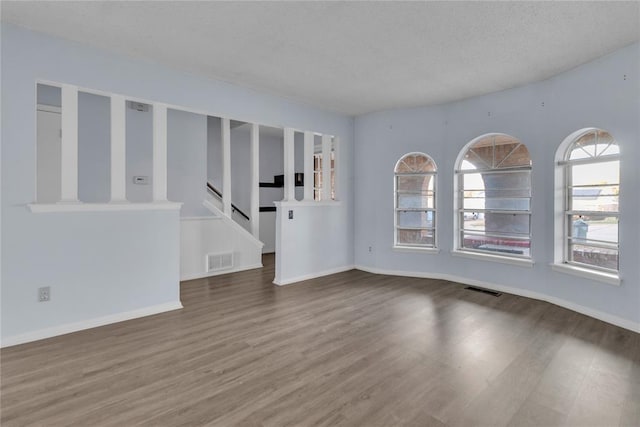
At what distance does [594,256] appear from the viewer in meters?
3.84

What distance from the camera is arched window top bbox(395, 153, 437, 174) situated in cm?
543

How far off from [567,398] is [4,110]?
16.7ft

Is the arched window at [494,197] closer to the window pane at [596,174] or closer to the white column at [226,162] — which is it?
the window pane at [596,174]

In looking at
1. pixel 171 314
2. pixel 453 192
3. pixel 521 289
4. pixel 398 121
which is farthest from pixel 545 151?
pixel 171 314

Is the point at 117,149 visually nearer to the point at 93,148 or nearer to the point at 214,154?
the point at 93,148

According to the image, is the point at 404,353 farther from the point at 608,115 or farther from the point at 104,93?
the point at 104,93

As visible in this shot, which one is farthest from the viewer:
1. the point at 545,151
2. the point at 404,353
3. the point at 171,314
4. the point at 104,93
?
the point at 545,151

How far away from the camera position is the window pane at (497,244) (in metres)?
4.58

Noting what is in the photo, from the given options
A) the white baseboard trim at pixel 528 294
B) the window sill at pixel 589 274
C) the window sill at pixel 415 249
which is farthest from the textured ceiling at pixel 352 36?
the white baseboard trim at pixel 528 294

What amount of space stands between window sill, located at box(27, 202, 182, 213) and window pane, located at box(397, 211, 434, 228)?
3.68m

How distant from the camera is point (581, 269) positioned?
3793 mm

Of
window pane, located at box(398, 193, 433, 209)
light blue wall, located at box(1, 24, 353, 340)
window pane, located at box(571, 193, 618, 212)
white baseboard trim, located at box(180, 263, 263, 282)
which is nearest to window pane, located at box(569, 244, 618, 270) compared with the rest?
window pane, located at box(571, 193, 618, 212)

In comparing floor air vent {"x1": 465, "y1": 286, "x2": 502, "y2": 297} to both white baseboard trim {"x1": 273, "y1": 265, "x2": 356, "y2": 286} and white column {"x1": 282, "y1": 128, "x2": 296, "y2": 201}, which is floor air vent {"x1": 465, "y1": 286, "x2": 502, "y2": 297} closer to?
white baseboard trim {"x1": 273, "y1": 265, "x2": 356, "y2": 286}

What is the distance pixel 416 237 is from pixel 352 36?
3579 mm
